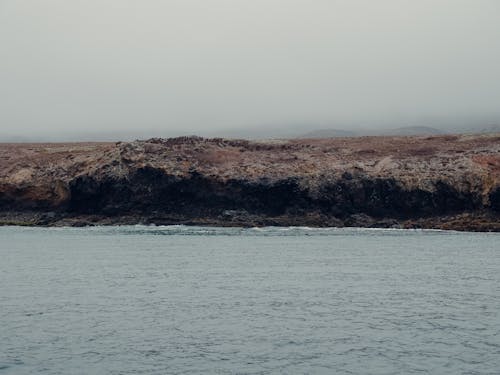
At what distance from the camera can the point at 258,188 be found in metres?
105

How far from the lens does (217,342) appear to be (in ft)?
91.7

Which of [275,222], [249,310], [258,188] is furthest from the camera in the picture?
[258,188]

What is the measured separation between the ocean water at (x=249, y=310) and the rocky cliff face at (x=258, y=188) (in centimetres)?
3385

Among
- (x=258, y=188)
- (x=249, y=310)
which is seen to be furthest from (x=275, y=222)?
(x=249, y=310)

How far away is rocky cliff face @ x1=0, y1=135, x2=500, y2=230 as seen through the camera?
3967 inches

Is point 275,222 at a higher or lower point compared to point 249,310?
lower

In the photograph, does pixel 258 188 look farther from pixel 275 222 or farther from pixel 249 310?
pixel 249 310

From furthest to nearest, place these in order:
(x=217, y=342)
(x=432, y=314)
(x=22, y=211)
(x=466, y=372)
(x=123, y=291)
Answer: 1. (x=22, y=211)
2. (x=123, y=291)
3. (x=432, y=314)
4. (x=217, y=342)
5. (x=466, y=372)

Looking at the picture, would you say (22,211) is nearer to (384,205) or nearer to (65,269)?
(384,205)

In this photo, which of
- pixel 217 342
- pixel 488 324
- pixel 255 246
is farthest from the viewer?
pixel 255 246

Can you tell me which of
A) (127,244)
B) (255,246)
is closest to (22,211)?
(127,244)

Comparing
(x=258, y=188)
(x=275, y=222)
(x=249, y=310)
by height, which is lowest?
(x=275, y=222)

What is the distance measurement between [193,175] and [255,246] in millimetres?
38316

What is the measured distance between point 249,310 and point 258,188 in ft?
231
